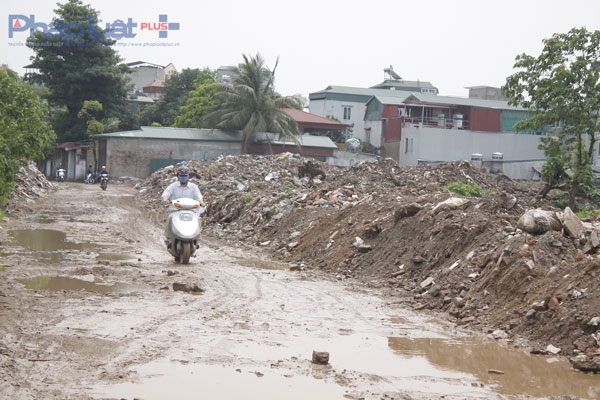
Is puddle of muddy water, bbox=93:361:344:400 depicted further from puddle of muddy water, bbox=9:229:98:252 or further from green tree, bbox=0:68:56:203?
green tree, bbox=0:68:56:203

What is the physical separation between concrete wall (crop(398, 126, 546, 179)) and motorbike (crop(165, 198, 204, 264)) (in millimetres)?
40340

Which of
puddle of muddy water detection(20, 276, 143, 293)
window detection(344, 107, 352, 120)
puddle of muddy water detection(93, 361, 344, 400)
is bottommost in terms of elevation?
puddle of muddy water detection(20, 276, 143, 293)

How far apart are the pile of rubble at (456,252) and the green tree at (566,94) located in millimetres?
7404

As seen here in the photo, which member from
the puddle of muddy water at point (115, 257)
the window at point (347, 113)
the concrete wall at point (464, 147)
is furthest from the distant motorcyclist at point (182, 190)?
the window at point (347, 113)

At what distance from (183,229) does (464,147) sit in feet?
141

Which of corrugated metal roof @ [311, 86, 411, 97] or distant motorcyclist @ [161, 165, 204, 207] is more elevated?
corrugated metal roof @ [311, 86, 411, 97]

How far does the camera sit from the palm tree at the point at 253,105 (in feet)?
154

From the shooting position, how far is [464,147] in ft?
168

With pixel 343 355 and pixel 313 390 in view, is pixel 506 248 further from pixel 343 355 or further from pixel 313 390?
pixel 313 390

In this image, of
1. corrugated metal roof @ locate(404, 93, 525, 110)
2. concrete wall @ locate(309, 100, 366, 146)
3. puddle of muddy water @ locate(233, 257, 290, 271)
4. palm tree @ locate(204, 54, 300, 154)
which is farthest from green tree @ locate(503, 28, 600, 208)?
concrete wall @ locate(309, 100, 366, 146)

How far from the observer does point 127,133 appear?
45.2 metres

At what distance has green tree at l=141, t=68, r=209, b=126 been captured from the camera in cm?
6109

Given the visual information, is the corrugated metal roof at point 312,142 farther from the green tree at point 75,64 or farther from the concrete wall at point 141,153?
the green tree at point 75,64

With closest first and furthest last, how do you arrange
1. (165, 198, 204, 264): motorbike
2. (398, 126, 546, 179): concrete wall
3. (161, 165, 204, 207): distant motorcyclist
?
(165, 198, 204, 264): motorbike → (161, 165, 204, 207): distant motorcyclist → (398, 126, 546, 179): concrete wall
